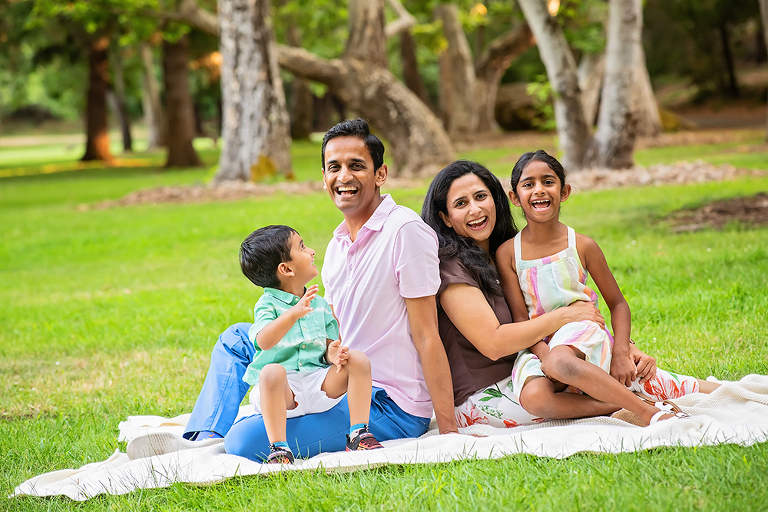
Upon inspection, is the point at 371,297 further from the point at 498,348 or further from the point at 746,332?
the point at 746,332

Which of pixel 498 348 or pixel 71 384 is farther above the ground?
pixel 498 348

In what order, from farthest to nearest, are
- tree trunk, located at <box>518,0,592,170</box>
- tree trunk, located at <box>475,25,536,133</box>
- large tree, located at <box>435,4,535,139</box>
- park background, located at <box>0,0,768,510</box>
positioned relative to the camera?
large tree, located at <box>435,4,535,139</box> → tree trunk, located at <box>475,25,536,133</box> → tree trunk, located at <box>518,0,592,170</box> → park background, located at <box>0,0,768,510</box>

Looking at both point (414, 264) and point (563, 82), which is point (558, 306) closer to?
point (414, 264)

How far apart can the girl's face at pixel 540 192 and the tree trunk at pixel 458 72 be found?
24705 mm

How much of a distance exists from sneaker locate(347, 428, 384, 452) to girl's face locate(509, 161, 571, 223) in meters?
1.25

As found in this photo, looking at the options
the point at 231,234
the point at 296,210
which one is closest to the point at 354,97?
the point at 296,210

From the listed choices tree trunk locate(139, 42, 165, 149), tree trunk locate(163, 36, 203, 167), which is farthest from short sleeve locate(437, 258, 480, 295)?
tree trunk locate(139, 42, 165, 149)

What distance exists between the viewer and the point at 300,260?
361 centimetres

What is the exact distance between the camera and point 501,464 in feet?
10.7

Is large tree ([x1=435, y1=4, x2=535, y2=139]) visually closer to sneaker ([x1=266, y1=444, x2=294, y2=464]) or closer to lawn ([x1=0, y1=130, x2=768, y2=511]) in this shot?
lawn ([x1=0, y1=130, x2=768, y2=511])

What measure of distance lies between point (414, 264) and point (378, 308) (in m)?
0.29

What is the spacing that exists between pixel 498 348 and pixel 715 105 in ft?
118

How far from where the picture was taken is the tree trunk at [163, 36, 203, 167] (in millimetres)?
Result: 25844

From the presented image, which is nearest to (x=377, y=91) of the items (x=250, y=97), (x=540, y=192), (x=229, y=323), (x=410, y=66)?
(x=250, y=97)
